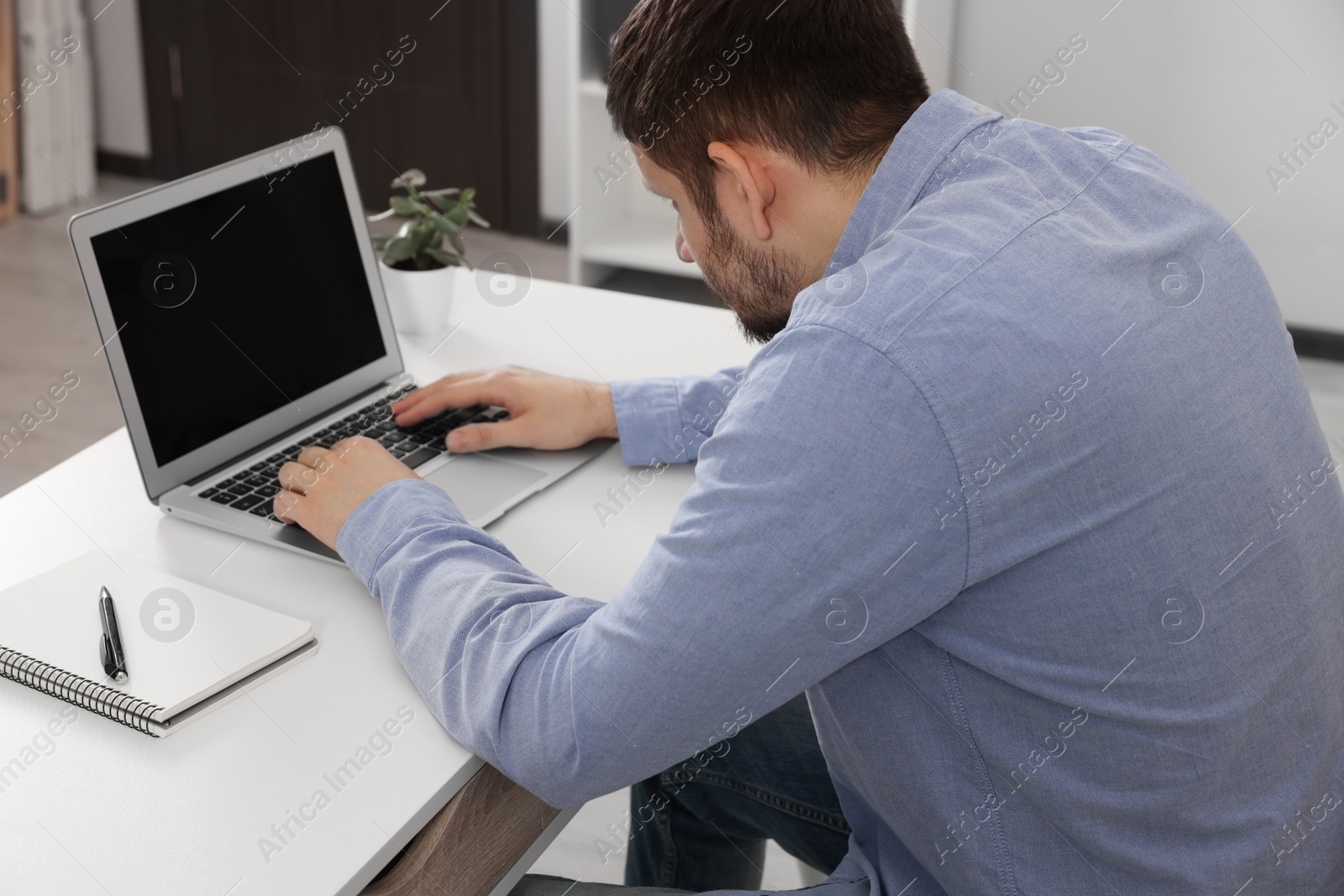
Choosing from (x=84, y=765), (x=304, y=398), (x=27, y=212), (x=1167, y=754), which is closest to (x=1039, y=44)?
(x=304, y=398)

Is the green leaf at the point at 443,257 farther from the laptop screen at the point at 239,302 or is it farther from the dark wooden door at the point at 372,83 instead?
the dark wooden door at the point at 372,83

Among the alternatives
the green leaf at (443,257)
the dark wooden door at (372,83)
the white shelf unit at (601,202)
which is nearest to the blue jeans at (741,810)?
the green leaf at (443,257)

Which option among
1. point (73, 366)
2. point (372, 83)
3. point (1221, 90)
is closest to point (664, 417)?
point (1221, 90)

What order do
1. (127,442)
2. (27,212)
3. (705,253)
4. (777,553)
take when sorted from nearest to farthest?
1. (777,553)
2. (705,253)
3. (127,442)
4. (27,212)

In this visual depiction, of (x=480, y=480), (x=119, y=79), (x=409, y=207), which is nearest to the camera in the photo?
(x=480, y=480)

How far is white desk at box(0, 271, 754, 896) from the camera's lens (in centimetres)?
77

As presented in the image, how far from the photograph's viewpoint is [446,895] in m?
0.88

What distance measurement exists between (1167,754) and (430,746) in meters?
0.49

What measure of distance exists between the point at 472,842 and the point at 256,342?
0.58 m

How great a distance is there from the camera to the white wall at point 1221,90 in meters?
2.85

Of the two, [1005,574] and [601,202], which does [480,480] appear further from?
[601,202]

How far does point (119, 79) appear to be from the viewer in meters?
4.38

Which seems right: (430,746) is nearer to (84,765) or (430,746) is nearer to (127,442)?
(84,765)

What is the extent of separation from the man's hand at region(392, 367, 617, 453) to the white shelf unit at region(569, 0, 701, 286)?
2061 mm
